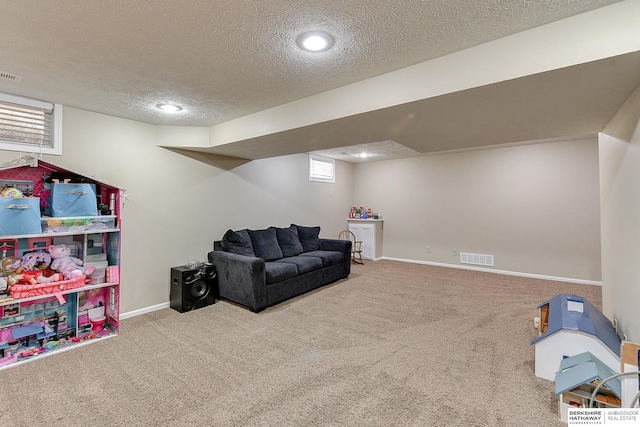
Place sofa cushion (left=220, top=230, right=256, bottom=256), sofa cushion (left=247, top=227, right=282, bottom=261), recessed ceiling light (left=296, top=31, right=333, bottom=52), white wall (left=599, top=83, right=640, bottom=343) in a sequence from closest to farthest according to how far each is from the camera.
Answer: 1. recessed ceiling light (left=296, top=31, right=333, bottom=52)
2. white wall (left=599, top=83, right=640, bottom=343)
3. sofa cushion (left=220, top=230, right=256, bottom=256)
4. sofa cushion (left=247, top=227, right=282, bottom=261)

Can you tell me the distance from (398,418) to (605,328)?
5.97ft

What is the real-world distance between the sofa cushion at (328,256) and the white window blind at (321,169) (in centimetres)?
190

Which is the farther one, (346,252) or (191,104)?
(346,252)

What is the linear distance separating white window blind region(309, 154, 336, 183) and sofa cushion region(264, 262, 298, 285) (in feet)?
8.80

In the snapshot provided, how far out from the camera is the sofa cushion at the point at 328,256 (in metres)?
4.64

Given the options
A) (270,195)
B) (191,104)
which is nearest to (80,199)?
(191,104)

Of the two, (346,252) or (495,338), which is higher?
(346,252)

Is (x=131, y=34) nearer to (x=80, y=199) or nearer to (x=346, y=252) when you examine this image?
(x=80, y=199)

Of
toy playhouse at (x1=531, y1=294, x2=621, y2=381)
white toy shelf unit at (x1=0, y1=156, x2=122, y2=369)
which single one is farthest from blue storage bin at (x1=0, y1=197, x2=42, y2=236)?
toy playhouse at (x1=531, y1=294, x2=621, y2=381)

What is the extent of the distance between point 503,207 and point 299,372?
5.04 metres

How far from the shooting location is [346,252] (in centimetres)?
513

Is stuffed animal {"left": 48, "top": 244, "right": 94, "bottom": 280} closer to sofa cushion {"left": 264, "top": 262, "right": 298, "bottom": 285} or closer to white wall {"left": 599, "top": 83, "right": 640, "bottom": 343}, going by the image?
sofa cushion {"left": 264, "top": 262, "right": 298, "bottom": 285}

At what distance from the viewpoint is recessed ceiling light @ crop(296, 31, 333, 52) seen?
67.5 inches

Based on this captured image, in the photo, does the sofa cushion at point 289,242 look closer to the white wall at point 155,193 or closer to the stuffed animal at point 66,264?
the white wall at point 155,193
